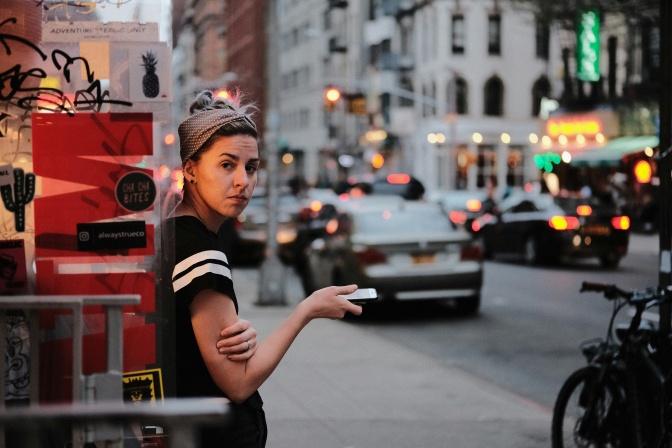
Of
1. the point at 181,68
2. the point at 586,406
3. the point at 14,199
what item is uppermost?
the point at 181,68

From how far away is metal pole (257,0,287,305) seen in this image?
616 inches

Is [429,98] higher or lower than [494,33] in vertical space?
lower

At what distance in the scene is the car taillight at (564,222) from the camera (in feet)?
70.3

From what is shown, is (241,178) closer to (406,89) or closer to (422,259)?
(422,259)

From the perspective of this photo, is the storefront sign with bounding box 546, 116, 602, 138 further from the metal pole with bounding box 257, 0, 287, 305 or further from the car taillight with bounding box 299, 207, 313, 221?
→ the metal pole with bounding box 257, 0, 287, 305

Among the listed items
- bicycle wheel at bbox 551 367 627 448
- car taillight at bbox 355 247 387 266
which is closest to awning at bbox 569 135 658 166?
car taillight at bbox 355 247 387 266

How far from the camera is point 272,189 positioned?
16.4 metres

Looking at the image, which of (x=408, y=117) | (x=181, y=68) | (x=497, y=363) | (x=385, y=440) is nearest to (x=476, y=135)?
(x=408, y=117)

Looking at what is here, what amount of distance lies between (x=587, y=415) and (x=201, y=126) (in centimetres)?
356

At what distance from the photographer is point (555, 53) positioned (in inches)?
2319

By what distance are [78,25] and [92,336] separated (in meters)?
0.89

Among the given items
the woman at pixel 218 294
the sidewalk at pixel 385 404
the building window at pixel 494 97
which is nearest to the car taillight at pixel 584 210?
the sidewalk at pixel 385 404

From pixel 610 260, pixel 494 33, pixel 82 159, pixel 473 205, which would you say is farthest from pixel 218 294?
pixel 494 33

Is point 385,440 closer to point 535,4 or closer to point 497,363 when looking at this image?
point 497,363
